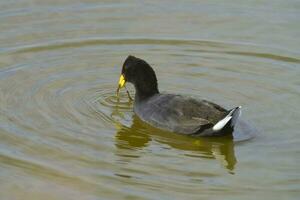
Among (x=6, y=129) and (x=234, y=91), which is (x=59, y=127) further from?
(x=234, y=91)

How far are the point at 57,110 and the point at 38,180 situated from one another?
6.79ft

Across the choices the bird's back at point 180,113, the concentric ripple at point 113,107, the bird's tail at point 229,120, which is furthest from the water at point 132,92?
the bird's tail at point 229,120

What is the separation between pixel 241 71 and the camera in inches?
472

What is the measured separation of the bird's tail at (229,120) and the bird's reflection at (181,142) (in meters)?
0.23

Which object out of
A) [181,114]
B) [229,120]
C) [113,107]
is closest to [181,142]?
[181,114]

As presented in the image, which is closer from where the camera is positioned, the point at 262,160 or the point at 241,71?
the point at 262,160

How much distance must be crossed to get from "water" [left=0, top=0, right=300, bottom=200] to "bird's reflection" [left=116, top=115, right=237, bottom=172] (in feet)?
0.06

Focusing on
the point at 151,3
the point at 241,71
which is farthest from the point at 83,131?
the point at 151,3

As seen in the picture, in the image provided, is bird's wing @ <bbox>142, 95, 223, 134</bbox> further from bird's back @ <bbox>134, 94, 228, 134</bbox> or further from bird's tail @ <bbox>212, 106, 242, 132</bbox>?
bird's tail @ <bbox>212, 106, 242, 132</bbox>

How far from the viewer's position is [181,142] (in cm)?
999

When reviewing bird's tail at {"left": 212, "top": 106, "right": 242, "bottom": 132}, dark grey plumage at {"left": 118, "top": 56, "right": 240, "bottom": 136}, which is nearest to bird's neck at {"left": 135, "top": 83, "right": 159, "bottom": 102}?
dark grey plumage at {"left": 118, "top": 56, "right": 240, "bottom": 136}

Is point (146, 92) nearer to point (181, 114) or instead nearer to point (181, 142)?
point (181, 114)

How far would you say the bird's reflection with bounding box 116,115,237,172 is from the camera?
9.64m

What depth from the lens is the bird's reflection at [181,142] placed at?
9641mm
